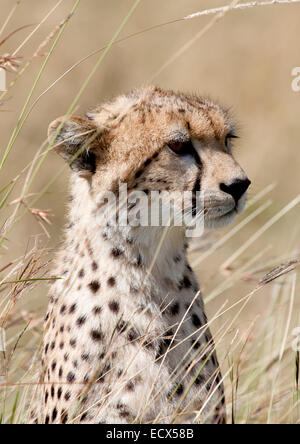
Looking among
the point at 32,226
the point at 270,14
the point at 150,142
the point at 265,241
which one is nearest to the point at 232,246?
the point at 265,241

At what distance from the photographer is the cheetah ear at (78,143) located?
104 inches

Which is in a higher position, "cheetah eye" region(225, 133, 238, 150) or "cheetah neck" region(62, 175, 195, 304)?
"cheetah eye" region(225, 133, 238, 150)

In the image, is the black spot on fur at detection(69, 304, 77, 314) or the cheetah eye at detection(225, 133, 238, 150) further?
the cheetah eye at detection(225, 133, 238, 150)

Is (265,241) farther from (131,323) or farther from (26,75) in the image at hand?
(131,323)

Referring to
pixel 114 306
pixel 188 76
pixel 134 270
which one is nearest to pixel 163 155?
pixel 134 270

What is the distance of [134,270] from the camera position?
105 inches

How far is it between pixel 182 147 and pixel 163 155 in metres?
0.07

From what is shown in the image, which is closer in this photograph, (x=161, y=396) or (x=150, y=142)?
Result: (x=161, y=396)

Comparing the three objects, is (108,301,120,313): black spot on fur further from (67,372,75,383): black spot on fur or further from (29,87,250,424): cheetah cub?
(67,372,75,383): black spot on fur

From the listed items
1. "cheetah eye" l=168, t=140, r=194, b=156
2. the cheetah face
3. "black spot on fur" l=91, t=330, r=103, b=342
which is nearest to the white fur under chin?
the cheetah face

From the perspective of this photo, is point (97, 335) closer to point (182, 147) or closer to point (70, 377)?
point (70, 377)

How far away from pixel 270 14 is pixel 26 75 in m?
2.39

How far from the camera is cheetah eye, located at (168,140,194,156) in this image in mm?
2734
